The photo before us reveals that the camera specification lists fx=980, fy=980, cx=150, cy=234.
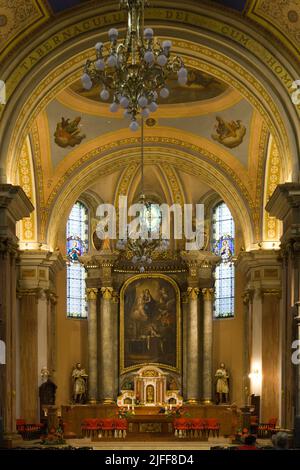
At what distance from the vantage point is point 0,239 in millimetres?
20484

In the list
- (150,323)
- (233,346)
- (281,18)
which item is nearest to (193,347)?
(233,346)

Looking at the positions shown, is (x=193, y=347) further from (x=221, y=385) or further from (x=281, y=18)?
(x=281, y=18)

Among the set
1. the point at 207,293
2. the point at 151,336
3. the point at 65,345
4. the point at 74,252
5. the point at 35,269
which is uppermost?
the point at 74,252

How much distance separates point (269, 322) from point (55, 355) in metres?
7.06

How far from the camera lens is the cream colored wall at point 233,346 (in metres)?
32.1

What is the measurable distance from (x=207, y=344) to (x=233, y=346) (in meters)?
0.93

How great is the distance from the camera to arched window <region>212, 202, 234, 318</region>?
33.3m

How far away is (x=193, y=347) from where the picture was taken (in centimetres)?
3247

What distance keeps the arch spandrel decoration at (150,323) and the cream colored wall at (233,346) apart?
132 centimetres

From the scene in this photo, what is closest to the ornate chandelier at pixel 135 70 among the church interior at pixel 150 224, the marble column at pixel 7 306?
the church interior at pixel 150 224

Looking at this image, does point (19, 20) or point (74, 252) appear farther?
point (74, 252)

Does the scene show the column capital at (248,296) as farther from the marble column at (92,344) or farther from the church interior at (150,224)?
the marble column at (92,344)
